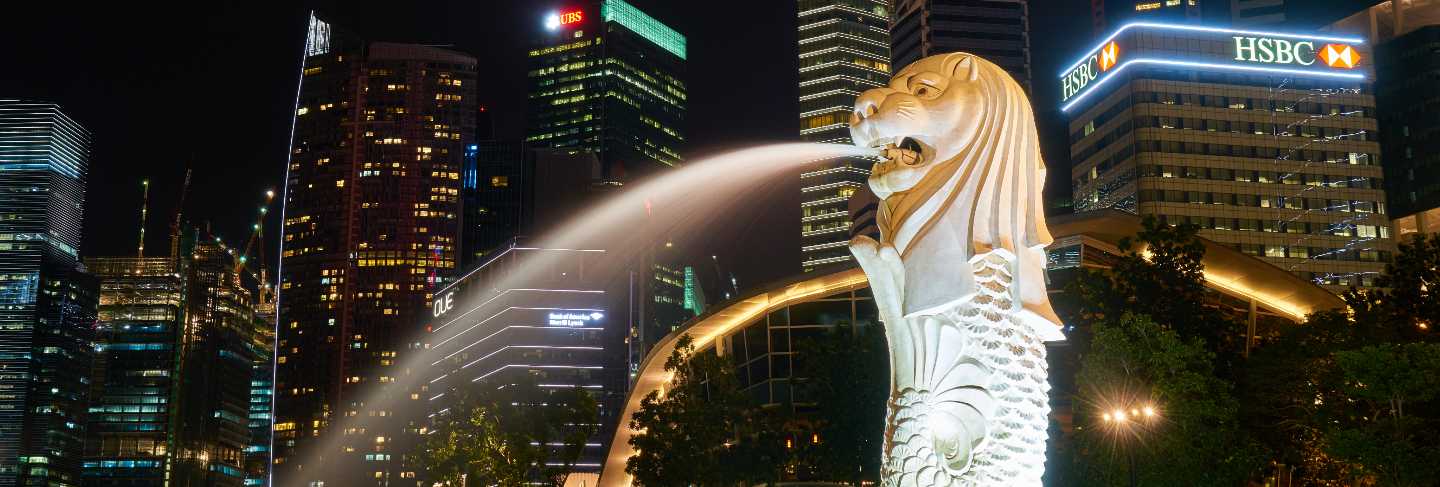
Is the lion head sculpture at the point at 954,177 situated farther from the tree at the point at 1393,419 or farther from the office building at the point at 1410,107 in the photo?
the office building at the point at 1410,107

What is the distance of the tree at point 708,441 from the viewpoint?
137 feet

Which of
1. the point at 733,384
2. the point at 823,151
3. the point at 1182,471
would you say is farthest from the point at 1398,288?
the point at 823,151

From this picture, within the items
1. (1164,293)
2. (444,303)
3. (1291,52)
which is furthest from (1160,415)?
(444,303)

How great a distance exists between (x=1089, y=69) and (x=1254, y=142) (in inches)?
576

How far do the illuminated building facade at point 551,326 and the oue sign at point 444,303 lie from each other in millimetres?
8467

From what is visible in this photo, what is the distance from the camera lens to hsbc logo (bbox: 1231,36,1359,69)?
119 m

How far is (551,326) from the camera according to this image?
153 m

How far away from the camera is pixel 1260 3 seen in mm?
152000

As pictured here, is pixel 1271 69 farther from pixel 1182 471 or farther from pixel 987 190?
pixel 987 190

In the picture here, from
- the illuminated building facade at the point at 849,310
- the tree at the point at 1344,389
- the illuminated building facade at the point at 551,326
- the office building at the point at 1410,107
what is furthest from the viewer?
the illuminated building facade at the point at 551,326

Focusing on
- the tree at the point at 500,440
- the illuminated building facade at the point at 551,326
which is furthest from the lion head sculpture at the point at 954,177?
the illuminated building facade at the point at 551,326

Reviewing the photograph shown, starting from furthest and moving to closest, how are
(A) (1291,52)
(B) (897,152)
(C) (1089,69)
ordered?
1. (C) (1089,69)
2. (A) (1291,52)
3. (B) (897,152)

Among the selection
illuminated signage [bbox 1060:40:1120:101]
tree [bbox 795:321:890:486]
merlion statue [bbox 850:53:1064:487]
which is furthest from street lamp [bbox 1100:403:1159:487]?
illuminated signage [bbox 1060:40:1120:101]

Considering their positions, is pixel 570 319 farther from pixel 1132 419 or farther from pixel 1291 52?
pixel 1132 419
